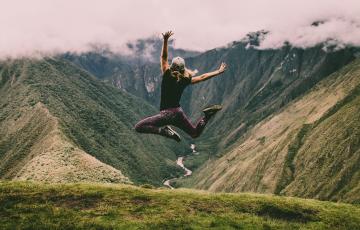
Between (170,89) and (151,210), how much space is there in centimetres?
1368

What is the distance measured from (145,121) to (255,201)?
18.5 meters

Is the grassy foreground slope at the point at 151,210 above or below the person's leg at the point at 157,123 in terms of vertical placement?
below

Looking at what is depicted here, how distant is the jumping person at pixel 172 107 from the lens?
18.6 meters

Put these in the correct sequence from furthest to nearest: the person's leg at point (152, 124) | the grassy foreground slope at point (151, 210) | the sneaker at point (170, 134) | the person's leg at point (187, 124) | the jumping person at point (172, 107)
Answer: the grassy foreground slope at point (151, 210), the person's leg at point (187, 124), the sneaker at point (170, 134), the person's leg at point (152, 124), the jumping person at point (172, 107)

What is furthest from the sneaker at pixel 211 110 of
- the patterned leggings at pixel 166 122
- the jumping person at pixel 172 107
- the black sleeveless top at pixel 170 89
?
the black sleeveless top at pixel 170 89

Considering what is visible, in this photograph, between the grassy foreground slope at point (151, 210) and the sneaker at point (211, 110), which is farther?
the grassy foreground slope at point (151, 210)

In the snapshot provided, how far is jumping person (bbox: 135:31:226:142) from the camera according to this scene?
1861 centimetres

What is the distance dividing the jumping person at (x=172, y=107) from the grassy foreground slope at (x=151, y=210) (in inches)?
393

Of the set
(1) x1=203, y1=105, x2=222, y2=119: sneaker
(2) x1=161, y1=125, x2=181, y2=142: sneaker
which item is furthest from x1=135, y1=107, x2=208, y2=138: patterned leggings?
(1) x1=203, y1=105, x2=222, y2=119: sneaker

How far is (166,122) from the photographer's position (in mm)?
19031

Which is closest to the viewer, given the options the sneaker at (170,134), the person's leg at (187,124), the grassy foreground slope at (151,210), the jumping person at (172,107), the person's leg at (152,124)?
the jumping person at (172,107)

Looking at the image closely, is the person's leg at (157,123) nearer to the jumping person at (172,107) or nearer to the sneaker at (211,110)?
the jumping person at (172,107)

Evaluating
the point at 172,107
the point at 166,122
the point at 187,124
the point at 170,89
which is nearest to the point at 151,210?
the point at 187,124

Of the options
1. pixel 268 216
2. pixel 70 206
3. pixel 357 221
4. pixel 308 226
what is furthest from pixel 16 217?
pixel 357 221
